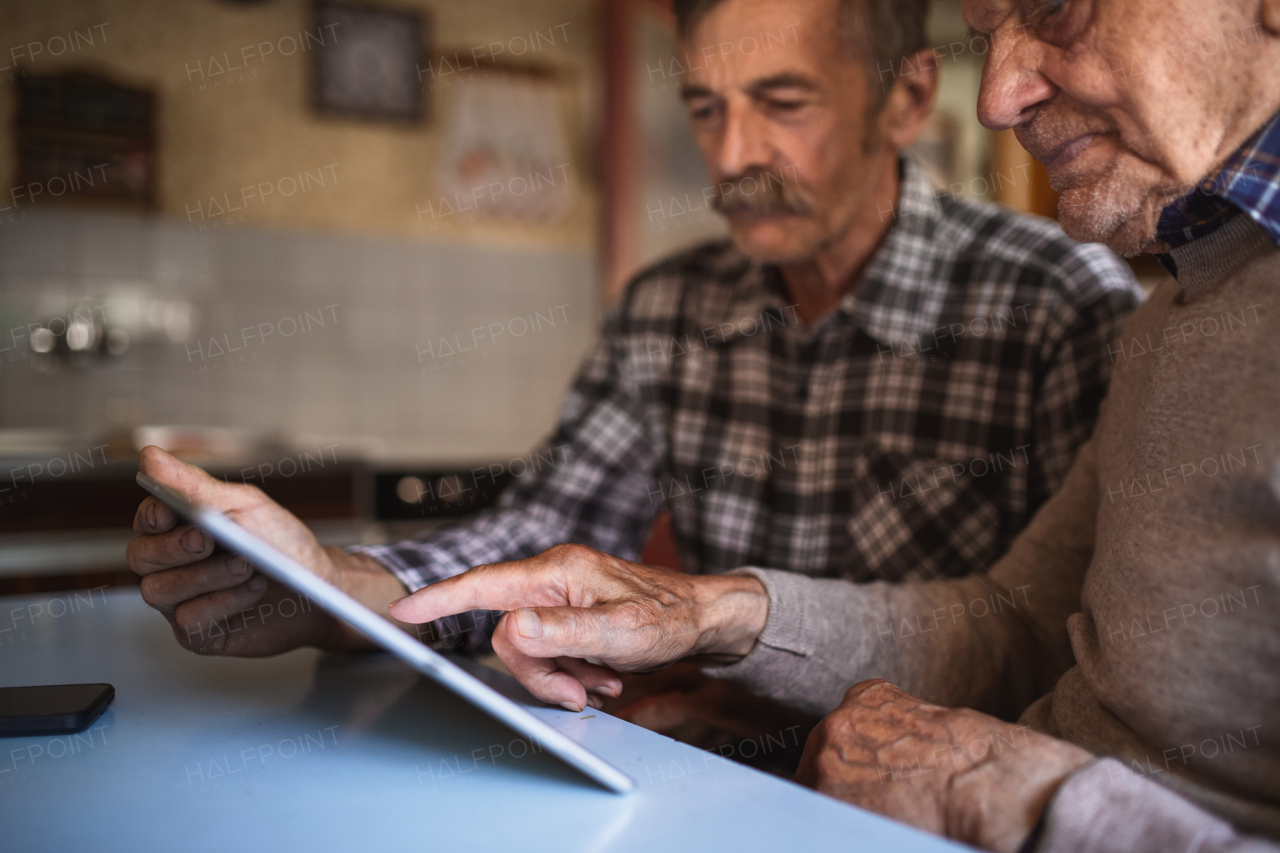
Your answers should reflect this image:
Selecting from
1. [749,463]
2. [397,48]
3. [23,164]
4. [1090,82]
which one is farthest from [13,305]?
[1090,82]

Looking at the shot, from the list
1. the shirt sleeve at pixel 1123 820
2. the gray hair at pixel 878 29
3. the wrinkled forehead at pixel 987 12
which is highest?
the gray hair at pixel 878 29

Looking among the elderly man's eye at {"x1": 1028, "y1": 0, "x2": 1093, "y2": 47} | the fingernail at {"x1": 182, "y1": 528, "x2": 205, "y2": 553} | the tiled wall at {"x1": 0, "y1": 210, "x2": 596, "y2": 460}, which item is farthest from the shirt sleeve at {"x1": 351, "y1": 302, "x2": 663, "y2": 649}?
the tiled wall at {"x1": 0, "y1": 210, "x2": 596, "y2": 460}

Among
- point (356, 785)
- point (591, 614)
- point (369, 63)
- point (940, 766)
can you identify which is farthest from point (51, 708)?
point (369, 63)

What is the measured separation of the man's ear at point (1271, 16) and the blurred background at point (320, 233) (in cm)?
198

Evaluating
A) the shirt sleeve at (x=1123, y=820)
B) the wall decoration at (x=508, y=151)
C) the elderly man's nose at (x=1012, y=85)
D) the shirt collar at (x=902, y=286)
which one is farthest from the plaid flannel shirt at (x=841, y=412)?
the wall decoration at (x=508, y=151)

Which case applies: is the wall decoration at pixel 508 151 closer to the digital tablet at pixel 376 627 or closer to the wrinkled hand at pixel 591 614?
the wrinkled hand at pixel 591 614

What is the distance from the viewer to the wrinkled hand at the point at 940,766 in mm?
544

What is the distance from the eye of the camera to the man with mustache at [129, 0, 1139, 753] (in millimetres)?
1154

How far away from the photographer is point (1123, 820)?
50 cm

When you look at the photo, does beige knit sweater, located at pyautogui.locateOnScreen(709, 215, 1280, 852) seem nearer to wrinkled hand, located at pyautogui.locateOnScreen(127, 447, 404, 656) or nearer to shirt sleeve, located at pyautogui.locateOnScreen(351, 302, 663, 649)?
wrinkled hand, located at pyautogui.locateOnScreen(127, 447, 404, 656)

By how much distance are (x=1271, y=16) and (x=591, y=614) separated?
584mm

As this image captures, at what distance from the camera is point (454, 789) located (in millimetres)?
546

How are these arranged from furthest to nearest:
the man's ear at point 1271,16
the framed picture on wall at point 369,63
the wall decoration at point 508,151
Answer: the wall decoration at point 508,151 → the framed picture on wall at point 369,63 → the man's ear at point 1271,16

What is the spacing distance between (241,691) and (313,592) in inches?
13.2
